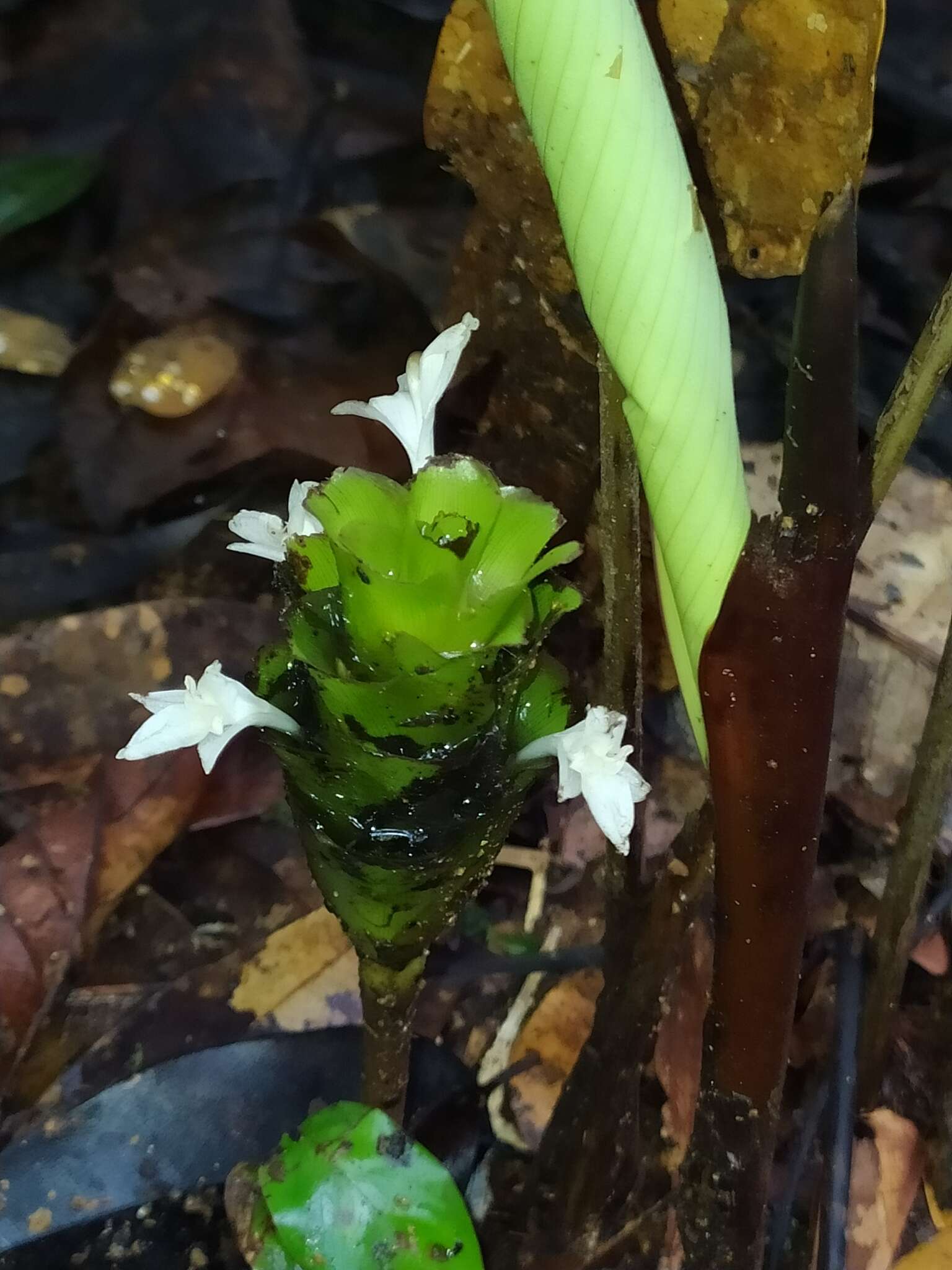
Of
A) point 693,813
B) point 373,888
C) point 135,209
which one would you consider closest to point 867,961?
point 693,813

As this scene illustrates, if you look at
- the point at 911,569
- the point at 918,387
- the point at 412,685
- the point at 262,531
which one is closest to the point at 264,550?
the point at 262,531

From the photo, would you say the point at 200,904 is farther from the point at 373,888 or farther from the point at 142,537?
the point at 373,888

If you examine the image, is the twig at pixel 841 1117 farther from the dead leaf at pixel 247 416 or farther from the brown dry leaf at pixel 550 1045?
the dead leaf at pixel 247 416

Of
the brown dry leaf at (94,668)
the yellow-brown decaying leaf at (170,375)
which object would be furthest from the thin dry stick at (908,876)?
the yellow-brown decaying leaf at (170,375)

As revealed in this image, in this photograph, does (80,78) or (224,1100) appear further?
(80,78)

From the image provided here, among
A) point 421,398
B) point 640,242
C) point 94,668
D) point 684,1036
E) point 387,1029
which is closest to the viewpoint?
point 640,242

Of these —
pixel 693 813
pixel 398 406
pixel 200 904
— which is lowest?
pixel 200 904

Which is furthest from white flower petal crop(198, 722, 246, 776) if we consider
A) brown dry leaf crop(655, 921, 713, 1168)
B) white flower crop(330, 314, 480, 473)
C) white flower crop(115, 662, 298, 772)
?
brown dry leaf crop(655, 921, 713, 1168)

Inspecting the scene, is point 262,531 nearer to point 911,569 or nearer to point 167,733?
point 167,733
